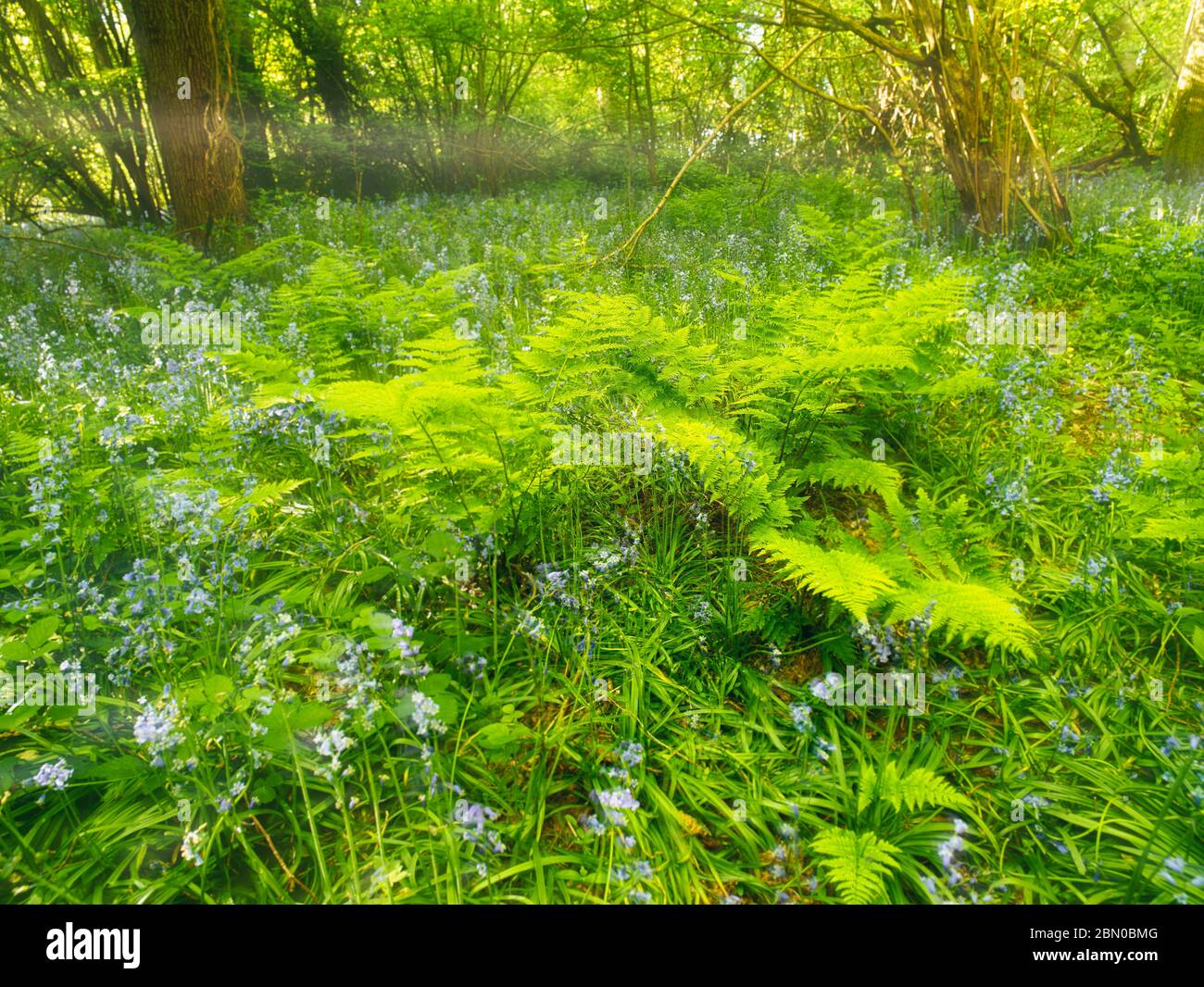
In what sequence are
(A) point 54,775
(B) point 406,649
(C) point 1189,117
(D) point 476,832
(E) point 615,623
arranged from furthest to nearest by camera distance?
1. (C) point 1189,117
2. (E) point 615,623
3. (B) point 406,649
4. (D) point 476,832
5. (A) point 54,775

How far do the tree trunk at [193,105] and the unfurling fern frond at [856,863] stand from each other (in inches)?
300

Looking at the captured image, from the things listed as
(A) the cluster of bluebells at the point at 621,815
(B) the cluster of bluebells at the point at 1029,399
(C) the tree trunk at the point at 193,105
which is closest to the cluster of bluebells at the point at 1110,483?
(B) the cluster of bluebells at the point at 1029,399

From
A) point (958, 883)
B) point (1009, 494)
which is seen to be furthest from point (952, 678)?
point (1009, 494)

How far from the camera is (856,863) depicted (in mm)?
1508

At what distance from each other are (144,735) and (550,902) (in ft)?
3.39

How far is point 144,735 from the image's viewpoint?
4.77 ft

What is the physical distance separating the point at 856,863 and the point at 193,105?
310 inches

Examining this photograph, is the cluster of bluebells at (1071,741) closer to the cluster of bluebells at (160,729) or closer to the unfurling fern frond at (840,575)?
the unfurling fern frond at (840,575)

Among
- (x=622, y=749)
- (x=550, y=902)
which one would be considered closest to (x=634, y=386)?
(x=622, y=749)

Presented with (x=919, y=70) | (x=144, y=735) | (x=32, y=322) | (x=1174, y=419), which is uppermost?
(x=919, y=70)

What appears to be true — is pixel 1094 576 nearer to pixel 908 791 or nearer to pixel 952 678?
pixel 952 678

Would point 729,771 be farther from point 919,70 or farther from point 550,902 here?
point 919,70

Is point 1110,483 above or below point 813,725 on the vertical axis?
above
